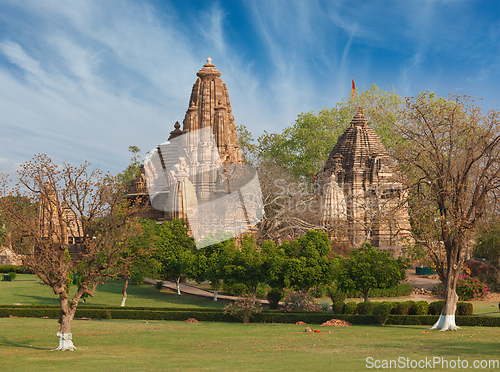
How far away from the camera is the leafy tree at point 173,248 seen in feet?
132

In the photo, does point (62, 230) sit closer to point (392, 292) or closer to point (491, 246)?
point (392, 292)

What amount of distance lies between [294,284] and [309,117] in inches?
1674

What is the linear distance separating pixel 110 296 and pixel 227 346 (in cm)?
2361

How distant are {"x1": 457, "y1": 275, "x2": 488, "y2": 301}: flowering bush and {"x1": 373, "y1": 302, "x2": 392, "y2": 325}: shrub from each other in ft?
43.3

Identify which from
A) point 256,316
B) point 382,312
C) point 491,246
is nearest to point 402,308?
point 382,312

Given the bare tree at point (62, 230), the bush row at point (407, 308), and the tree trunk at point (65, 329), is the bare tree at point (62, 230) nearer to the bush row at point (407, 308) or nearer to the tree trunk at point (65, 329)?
the tree trunk at point (65, 329)

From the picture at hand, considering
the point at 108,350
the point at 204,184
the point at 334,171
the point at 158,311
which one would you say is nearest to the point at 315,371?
the point at 108,350

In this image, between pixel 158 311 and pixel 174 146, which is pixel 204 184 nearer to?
pixel 174 146

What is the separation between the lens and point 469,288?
36594 mm

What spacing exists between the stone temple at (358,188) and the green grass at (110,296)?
52.0ft

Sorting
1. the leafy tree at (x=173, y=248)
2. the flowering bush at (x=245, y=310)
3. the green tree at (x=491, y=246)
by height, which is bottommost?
the flowering bush at (x=245, y=310)

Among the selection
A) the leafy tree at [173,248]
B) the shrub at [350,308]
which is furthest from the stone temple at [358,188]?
the shrub at [350,308]

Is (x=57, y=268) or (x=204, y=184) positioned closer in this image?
(x=57, y=268)

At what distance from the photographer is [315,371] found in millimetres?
14336
